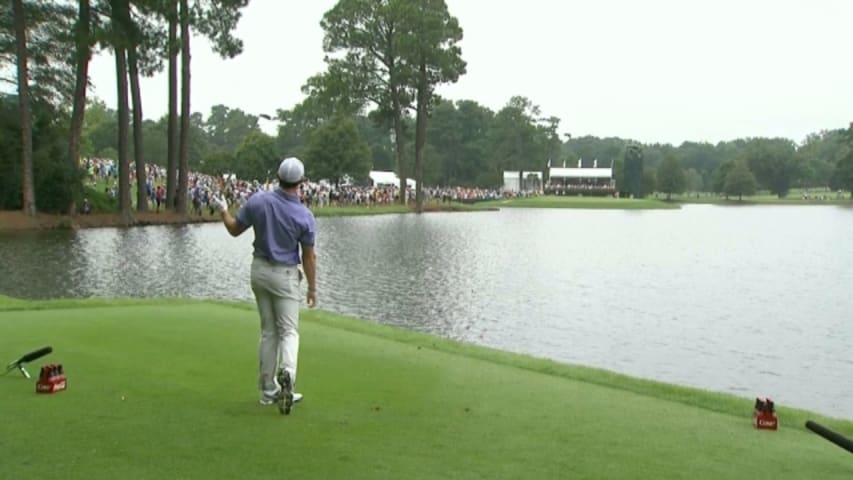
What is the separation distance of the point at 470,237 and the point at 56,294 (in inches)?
1037

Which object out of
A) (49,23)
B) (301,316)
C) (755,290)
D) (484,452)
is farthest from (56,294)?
(49,23)

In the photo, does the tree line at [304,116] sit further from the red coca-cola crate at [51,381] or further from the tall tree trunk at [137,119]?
the red coca-cola crate at [51,381]

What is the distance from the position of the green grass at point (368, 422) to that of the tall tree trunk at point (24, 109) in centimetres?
3285

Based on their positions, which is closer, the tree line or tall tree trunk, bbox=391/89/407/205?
the tree line

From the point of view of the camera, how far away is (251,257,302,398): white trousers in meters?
7.10

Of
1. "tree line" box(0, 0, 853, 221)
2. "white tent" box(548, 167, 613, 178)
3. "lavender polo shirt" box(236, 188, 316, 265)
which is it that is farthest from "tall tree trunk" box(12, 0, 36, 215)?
"white tent" box(548, 167, 613, 178)

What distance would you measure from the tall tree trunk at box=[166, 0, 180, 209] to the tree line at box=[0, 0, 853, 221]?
0.08 m

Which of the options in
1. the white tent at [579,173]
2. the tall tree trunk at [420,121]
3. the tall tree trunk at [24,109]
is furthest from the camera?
the white tent at [579,173]

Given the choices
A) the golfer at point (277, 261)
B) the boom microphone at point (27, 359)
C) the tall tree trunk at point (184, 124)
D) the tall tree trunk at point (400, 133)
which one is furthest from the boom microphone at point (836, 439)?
the tall tree trunk at point (400, 133)

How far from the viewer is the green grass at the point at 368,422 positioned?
550 centimetres

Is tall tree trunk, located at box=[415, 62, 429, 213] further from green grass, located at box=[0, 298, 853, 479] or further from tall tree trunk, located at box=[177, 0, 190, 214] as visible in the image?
green grass, located at box=[0, 298, 853, 479]

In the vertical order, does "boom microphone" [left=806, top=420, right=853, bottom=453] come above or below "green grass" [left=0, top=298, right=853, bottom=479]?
above

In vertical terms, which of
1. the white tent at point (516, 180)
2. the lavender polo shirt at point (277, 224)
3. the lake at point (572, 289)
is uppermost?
the white tent at point (516, 180)

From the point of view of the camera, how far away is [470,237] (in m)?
44.0
